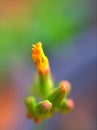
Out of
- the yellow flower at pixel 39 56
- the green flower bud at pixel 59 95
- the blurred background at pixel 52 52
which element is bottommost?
the green flower bud at pixel 59 95

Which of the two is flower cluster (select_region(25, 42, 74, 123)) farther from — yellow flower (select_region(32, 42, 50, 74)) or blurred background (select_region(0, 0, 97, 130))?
blurred background (select_region(0, 0, 97, 130))

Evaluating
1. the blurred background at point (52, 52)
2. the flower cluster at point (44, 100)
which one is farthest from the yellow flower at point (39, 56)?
the blurred background at point (52, 52)

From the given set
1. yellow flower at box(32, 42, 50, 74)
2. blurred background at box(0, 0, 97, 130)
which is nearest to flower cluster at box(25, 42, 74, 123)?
yellow flower at box(32, 42, 50, 74)

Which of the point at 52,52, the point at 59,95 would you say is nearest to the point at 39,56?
the point at 59,95

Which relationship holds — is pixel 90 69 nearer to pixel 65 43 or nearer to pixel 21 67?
pixel 65 43

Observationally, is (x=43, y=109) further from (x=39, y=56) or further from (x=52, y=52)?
(x=52, y=52)

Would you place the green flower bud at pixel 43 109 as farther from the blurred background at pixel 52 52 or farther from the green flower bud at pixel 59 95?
the blurred background at pixel 52 52

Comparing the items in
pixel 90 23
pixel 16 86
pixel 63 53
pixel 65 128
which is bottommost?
pixel 65 128

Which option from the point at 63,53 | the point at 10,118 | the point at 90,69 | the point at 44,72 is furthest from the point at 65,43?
the point at 44,72
